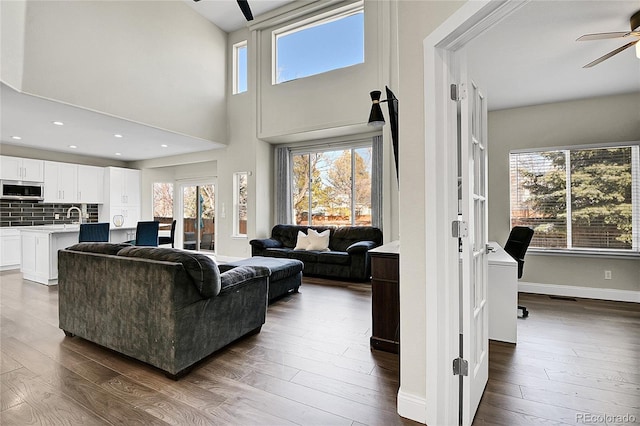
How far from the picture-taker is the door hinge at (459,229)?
152 centimetres

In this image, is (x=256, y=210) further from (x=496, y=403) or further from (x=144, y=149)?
(x=496, y=403)

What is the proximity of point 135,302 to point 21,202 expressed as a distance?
7.04 meters

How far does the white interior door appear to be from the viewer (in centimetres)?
153

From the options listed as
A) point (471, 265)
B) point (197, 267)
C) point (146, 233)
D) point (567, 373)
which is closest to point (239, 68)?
point (146, 233)

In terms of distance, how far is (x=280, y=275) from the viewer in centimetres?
385

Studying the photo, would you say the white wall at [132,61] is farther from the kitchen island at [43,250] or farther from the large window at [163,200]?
the large window at [163,200]

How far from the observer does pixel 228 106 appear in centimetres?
698

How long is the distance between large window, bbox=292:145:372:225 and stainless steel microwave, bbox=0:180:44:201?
18.5ft

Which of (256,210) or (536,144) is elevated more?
(536,144)

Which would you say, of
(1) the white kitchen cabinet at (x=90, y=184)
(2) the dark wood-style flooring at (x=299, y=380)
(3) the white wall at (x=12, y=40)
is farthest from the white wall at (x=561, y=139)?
(1) the white kitchen cabinet at (x=90, y=184)

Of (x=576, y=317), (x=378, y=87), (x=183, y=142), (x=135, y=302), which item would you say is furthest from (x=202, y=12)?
(x=576, y=317)

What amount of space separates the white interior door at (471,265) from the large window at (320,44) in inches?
181

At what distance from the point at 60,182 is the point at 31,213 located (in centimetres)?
90

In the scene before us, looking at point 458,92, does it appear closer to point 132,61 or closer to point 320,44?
point 320,44
